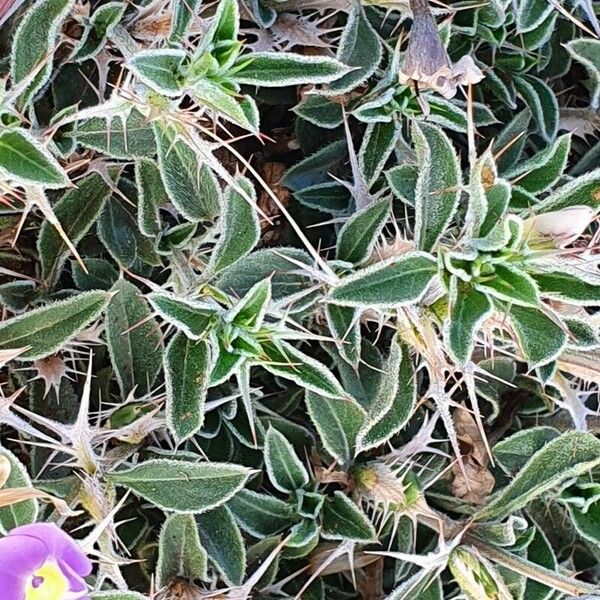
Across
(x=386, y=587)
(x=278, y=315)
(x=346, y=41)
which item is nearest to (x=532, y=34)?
(x=346, y=41)

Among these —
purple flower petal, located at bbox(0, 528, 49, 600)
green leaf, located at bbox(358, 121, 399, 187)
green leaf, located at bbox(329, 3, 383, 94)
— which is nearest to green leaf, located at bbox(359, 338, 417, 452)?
green leaf, located at bbox(358, 121, 399, 187)

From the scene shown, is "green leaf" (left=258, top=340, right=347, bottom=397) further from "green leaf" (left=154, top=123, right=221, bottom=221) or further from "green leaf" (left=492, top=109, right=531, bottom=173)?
"green leaf" (left=492, top=109, right=531, bottom=173)

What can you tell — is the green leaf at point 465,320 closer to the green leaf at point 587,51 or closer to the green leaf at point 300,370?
the green leaf at point 300,370

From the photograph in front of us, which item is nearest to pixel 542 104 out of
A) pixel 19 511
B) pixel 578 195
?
pixel 578 195

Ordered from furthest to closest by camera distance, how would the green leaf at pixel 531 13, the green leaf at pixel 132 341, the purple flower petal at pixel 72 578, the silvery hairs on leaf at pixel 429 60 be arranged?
the green leaf at pixel 531 13 → the green leaf at pixel 132 341 → the silvery hairs on leaf at pixel 429 60 → the purple flower petal at pixel 72 578

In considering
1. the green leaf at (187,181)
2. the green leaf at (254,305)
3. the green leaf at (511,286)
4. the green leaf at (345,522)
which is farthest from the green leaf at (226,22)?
the green leaf at (345,522)

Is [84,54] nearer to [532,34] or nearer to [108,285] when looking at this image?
[108,285]
